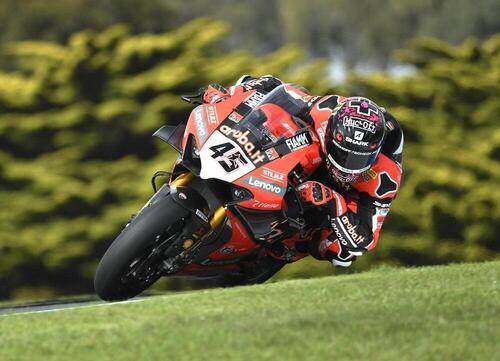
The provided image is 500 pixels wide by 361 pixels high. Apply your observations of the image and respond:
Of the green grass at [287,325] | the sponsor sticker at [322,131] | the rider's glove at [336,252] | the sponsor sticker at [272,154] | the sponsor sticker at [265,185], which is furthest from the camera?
the rider's glove at [336,252]

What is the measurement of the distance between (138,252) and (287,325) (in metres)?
1.32

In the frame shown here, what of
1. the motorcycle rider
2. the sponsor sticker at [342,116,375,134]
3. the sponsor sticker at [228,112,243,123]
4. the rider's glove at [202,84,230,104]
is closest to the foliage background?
the rider's glove at [202,84,230,104]

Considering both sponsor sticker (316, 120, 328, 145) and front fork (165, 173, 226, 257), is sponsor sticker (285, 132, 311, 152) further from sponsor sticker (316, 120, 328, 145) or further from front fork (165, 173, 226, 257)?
front fork (165, 173, 226, 257)

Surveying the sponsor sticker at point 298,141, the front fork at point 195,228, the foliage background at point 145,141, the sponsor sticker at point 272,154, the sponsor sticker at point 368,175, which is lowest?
the foliage background at point 145,141

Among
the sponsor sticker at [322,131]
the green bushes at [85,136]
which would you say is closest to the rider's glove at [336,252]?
the sponsor sticker at [322,131]

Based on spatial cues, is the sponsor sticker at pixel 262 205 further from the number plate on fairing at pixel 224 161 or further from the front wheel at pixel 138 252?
the front wheel at pixel 138 252

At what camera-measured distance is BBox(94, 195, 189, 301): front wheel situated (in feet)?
23.5

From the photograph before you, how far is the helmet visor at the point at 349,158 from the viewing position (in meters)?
7.33

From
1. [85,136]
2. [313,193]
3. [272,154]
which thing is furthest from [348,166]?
[85,136]

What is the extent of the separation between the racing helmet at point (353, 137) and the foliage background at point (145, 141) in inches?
140

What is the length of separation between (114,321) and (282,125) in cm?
168

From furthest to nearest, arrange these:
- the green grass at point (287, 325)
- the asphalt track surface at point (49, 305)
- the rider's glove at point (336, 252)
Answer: the asphalt track surface at point (49, 305), the rider's glove at point (336, 252), the green grass at point (287, 325)

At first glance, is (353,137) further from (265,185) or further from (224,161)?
(224,161)

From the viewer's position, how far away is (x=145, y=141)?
11.3 meters
